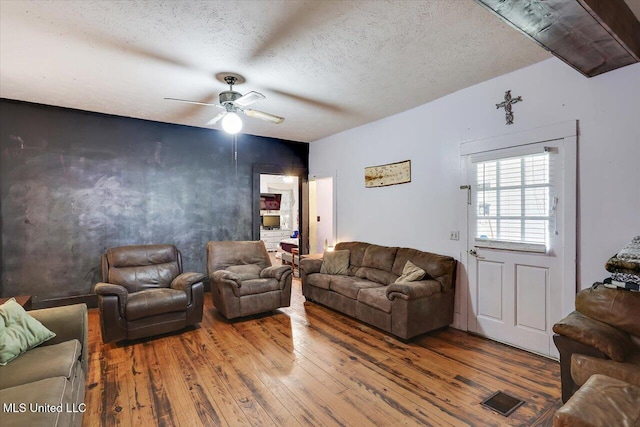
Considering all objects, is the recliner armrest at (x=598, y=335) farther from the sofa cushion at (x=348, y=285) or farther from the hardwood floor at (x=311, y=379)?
the sofa cushion at (x=348, y=285)

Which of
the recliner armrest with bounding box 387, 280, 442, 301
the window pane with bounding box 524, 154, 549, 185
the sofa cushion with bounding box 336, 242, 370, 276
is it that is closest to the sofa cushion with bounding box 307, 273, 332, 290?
the sofa cushion with bounding box 336, 242, 370, 276

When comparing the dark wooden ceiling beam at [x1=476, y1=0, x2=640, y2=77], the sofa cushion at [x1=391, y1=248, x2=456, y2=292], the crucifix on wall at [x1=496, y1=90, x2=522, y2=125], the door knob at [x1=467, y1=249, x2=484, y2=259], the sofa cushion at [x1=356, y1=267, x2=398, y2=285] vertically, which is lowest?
the sofa cushion at [x1=356, y1=267, x2=398, y2=285]

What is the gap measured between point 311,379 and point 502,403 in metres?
1.38

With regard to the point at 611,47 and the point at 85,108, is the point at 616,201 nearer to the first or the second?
the point at 611,47

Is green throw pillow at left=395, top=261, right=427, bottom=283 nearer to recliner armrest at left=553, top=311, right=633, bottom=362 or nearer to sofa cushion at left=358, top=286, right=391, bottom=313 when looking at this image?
sofa cushion at left=358, top=286, right=391, bottom=313

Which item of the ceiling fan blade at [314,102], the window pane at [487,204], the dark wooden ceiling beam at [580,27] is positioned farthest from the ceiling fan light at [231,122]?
the window pane at [487,204]

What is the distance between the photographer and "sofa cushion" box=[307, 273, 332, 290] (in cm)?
430

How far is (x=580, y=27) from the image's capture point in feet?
6.33

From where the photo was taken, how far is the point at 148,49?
262 cm

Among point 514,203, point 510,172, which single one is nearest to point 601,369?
point 514,203

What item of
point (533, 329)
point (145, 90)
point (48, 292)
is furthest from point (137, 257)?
point (533, 329)

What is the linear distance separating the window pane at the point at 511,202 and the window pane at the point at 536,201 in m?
0.07

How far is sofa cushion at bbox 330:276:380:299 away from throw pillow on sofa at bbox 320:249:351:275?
0.27 m

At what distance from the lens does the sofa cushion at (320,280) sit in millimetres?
4297
